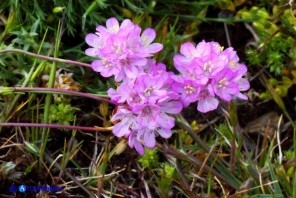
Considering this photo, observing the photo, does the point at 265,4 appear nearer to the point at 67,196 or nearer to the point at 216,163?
the point at 216,163

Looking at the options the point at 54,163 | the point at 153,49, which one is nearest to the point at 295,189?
the point at 153,49

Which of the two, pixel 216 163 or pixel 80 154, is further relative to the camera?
pixel 80 154

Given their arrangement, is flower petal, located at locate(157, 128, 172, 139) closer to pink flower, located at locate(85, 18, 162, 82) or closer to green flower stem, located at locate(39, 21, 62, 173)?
pink flower, located at locate(85, 18, 162, 82)

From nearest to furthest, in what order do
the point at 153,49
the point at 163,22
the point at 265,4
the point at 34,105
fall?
the point at 153,49
the point at 34,105
the point at 163,22
the point at 265,4

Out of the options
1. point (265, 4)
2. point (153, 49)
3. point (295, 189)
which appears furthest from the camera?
point (265, 4)

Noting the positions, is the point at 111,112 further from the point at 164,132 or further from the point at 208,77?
the point at 208,77

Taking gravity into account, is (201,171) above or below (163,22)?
below

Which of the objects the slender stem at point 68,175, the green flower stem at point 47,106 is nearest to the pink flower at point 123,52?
the green flower stem at point 47,106

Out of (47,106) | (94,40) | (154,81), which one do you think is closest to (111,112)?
(47,106)
